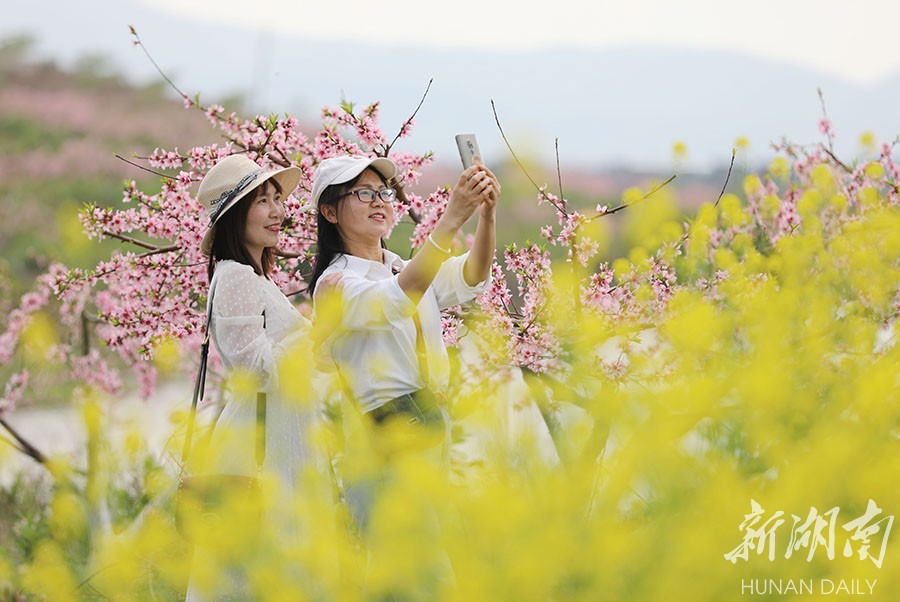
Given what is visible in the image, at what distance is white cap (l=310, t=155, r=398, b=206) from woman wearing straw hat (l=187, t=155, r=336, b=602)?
145 mm

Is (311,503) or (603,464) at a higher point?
(603,464)

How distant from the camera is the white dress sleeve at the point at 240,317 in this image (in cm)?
298

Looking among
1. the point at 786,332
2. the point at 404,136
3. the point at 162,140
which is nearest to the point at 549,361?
the point at 404,136

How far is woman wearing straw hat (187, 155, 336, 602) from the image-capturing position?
2.99 m

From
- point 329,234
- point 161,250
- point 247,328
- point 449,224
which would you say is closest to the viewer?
point 449,224

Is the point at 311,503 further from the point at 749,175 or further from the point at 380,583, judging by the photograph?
the point at 749,175

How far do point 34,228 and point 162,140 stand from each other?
17.3ft

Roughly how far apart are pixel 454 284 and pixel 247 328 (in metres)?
0.55

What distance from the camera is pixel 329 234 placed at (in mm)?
3127

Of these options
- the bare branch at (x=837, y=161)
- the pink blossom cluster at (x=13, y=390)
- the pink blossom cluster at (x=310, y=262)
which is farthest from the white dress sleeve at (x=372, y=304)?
the pink blossom cluster at (x=13, y=390)

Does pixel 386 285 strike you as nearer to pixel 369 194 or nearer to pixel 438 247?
pixel 438 247

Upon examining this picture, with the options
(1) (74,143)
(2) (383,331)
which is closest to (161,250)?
(2) (383,331)

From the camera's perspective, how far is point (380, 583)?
2072mm

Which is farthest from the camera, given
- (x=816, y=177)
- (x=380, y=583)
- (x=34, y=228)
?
(x=34, y=228)
